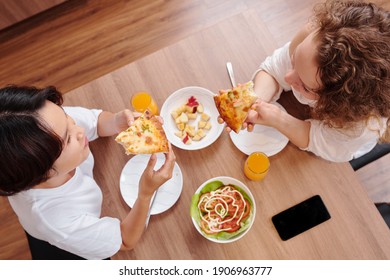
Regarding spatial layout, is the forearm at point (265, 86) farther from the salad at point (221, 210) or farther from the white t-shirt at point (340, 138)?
the salad at point (221, 210)

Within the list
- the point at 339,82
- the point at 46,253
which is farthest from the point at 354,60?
the point at 46,253

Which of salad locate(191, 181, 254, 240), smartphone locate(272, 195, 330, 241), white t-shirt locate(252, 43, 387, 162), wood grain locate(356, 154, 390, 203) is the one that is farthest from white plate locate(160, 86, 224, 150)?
wood grain locate(356, 154, 390, 203)

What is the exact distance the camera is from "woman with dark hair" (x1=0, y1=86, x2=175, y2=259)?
1048 mm

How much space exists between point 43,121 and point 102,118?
40 cm

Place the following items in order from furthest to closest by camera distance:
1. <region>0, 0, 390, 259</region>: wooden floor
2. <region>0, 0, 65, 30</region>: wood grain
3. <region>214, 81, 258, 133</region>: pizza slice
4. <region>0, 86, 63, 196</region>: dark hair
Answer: <region>0, 0, 390, 259</region>: wooden floor
<region>0, 0, 65, 30</region>: wood grain
<region>214, 81, 258, 133</region>: pizza slice
<region>0, 86, 63, 196</region>: dark hair

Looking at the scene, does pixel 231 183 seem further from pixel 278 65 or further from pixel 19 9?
pixel 19 9

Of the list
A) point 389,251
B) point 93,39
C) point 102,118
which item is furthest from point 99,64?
point 389,251

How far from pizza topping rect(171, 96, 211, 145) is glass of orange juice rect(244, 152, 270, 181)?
24 centimetres

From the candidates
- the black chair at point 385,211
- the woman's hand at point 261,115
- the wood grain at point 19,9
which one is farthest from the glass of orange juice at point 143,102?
the wood grain at point 19,9

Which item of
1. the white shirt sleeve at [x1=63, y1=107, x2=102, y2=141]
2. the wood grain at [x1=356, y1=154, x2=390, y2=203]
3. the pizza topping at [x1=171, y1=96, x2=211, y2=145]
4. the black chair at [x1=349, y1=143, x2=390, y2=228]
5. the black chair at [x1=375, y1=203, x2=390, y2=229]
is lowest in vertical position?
the wood grain at [x1=356, y1=154, x2=390, y2=203]

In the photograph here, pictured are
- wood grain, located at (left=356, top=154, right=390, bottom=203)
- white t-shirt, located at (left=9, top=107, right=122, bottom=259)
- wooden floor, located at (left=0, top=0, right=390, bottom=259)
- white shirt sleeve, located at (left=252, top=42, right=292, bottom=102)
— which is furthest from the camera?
wooden floor, located at (left=0, top=0, right=390, bottom=259)

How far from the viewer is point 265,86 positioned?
148 cm

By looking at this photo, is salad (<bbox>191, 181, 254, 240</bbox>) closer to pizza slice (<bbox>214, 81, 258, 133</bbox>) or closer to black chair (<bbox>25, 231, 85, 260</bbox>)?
pizza slice (<bbox>214, 81, 258, 133</bbox>)
